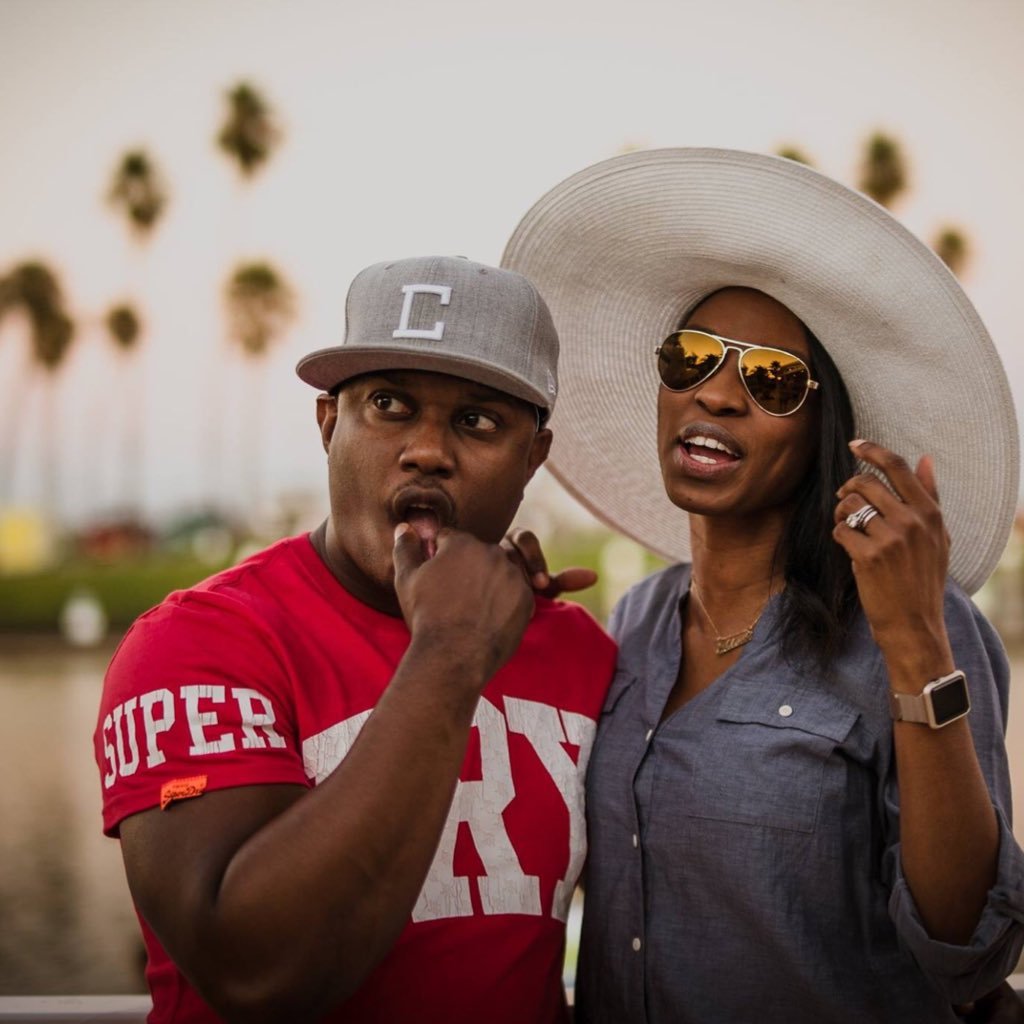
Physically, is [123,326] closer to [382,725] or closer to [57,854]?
[57,854]

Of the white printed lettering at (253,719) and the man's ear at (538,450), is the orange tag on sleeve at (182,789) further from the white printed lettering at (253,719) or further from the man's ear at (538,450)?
the man's ear at (538,450)

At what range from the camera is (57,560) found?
42281 millimetres

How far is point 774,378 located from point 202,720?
161cm

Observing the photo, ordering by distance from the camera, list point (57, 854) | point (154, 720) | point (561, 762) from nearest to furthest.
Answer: point (154, 720), point (561, 762), point (57, 854)

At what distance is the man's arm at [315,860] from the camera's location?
1938mm

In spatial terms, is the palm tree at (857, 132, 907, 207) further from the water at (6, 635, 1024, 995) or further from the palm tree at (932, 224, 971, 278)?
the water at (6, 635, 1024, 995)

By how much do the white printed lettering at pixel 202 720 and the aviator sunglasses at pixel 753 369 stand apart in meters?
1.44

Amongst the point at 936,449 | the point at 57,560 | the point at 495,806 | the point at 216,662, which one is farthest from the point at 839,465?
the point at 57,560

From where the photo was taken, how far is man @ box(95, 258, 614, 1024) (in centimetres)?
197

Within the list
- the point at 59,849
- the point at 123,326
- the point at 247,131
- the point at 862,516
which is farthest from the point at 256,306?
the point at 862,516

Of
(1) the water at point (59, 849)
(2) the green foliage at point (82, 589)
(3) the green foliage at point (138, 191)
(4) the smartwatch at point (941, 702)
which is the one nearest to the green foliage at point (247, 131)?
(3) the green foliage at point (138, 191)

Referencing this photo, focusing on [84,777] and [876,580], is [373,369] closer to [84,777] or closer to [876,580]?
[876,580]

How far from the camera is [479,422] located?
2623 mm

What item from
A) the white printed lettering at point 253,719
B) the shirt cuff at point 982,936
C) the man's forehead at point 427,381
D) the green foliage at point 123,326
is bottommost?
the shirt cuff at point 982,936
